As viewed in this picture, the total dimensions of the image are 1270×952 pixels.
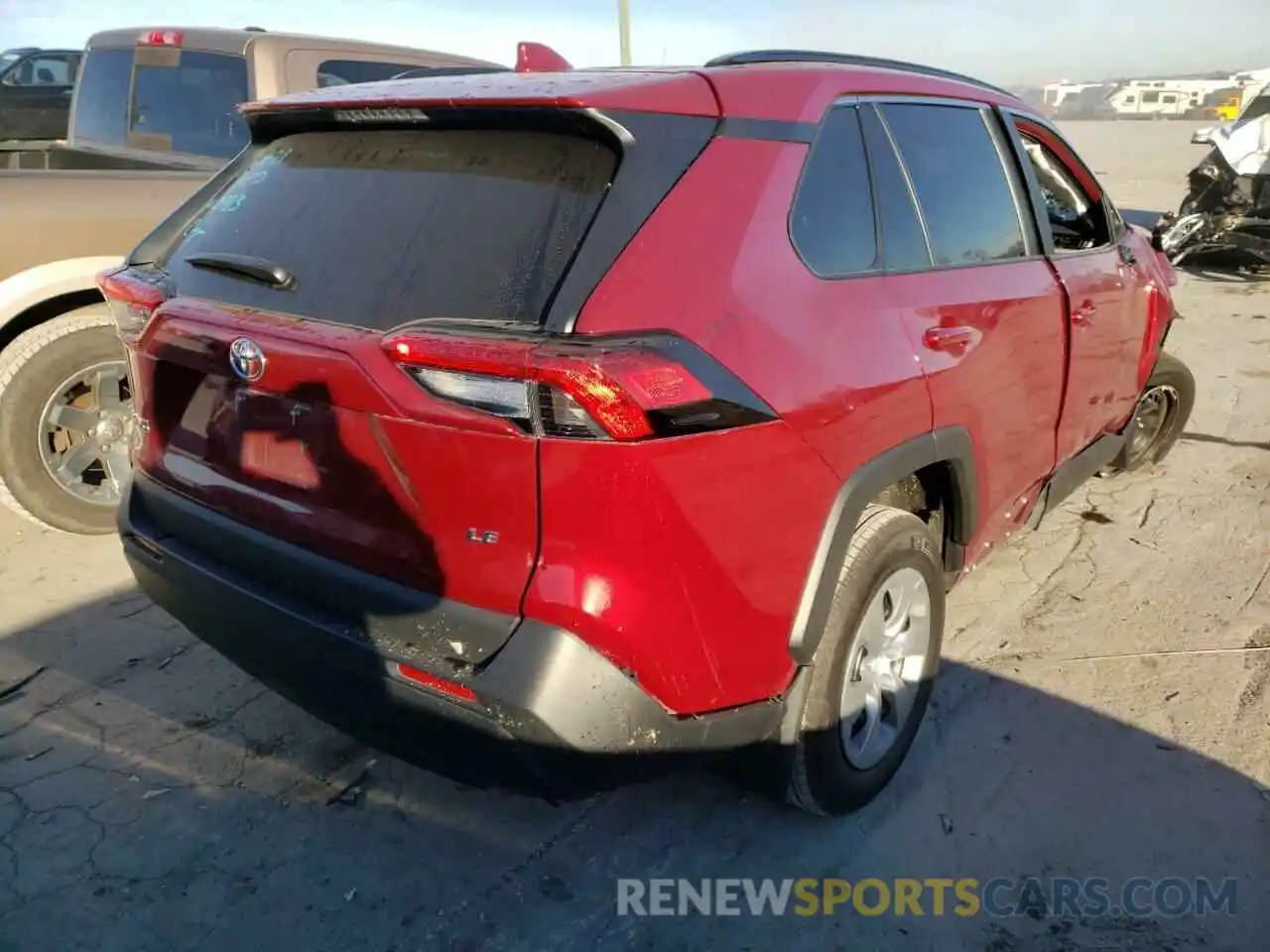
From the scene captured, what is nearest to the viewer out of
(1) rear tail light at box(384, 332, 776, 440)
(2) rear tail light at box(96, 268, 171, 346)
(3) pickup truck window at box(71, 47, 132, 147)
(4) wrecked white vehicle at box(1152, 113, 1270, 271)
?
(1) rear tail light at box(384, 332, 776, 440)

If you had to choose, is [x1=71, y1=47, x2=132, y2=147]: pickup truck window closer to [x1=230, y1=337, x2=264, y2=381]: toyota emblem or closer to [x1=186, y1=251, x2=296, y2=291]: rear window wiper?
[x1=186, y1=251, x2=296, y2=291]: rear window wiper

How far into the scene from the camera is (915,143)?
2.70 m

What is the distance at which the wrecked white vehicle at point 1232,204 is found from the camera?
1066 cm

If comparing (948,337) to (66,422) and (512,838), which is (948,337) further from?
(66,422)

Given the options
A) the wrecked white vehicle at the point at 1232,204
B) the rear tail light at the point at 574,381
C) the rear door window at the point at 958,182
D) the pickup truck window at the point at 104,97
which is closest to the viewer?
the rear tail light at the point at 574,381

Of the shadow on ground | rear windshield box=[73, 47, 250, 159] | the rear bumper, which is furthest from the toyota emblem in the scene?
rear windshield box=[73, 47, 250, 159]

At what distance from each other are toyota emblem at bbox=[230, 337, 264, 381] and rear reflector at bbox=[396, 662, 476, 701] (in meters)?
0.71

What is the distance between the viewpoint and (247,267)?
2254 millimetres

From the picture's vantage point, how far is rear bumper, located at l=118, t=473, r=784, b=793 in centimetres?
183

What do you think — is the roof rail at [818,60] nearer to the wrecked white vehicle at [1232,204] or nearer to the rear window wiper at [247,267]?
the rear window wiper at [247,267]

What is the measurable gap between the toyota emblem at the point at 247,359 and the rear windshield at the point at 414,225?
0.12 metres

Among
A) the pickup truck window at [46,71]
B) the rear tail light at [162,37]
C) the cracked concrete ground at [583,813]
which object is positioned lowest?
the cracked concrete ground at [583,813]

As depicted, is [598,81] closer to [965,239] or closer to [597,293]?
[597,293]

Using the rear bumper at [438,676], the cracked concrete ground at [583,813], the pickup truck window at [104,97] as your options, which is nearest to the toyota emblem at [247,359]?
the rear bumper at [438,676]
